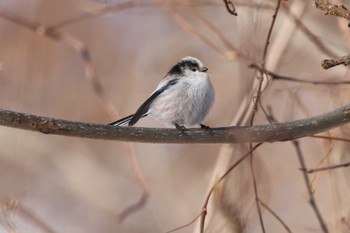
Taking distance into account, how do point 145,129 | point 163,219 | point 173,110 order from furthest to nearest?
1. point 163,219
2. point 173,110
3. point 145,129

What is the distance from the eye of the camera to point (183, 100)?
207 centimetres

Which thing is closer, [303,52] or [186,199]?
[303,52]

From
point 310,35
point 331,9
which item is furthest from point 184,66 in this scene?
point 331,9

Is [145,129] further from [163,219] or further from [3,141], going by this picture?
[3,141]

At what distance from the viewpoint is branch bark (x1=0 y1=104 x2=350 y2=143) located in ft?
4.58

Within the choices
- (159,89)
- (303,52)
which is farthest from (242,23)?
(303,52)

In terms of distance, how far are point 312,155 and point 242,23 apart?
1.26m

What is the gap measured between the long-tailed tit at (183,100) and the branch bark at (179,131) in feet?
1.59

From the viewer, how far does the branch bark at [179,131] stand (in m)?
1.40

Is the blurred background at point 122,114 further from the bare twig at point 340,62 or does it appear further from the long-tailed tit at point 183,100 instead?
the bare twig at point 340,62

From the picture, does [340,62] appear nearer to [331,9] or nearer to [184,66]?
[331,9]

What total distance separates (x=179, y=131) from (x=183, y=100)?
0.59 m

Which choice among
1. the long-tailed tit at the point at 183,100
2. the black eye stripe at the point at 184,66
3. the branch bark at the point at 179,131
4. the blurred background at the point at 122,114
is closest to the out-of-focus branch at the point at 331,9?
the branch bark at the point at 179,131

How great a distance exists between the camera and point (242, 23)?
216 centimetres
